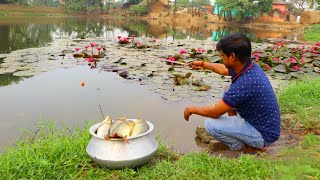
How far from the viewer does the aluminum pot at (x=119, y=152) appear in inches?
99.6

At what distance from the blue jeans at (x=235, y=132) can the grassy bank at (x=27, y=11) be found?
1439 inches

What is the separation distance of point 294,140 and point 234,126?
87 centimetres

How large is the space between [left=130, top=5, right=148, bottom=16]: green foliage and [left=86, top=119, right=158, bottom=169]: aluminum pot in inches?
1671

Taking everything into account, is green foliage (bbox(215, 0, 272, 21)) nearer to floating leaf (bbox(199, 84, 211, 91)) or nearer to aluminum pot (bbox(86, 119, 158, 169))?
floating leaf (bbox(199, 84, 211, 91))

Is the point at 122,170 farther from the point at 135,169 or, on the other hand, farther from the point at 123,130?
the point at 123,130

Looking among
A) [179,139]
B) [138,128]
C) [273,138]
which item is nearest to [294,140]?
[273,138]

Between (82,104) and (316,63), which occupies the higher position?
(316,63)

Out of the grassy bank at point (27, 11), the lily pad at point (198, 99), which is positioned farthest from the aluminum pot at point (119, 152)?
the grassy bank at point (27, 11)

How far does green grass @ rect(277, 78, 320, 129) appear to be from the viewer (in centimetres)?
388

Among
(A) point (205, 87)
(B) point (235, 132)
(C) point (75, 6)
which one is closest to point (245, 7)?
(C) point (75, 6)

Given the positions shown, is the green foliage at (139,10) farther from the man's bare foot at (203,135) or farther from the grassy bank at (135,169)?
the grassy bank at (135,169)

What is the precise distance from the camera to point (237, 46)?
2.73 meters

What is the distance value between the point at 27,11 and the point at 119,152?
1592 inches

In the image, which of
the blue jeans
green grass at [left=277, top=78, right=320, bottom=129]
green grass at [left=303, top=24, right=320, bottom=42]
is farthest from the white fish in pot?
green grass at [left=303, top=24, right=320, bottom=42]
